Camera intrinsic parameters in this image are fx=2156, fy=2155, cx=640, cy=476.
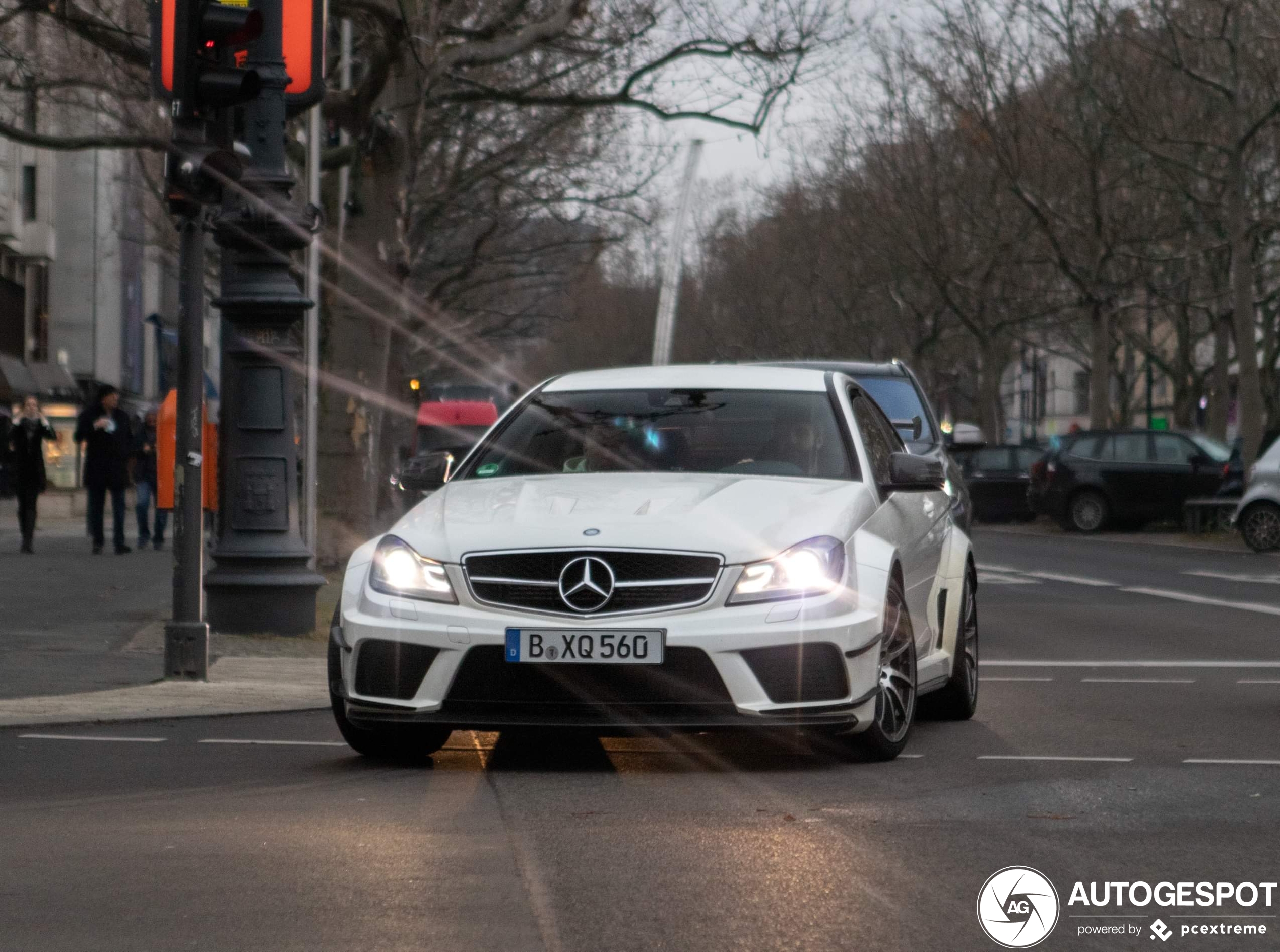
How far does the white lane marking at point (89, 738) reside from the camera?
28.2ft

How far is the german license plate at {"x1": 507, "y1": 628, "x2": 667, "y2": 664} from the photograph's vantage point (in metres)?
7.11

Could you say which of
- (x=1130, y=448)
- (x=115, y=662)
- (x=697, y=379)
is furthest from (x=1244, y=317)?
(x=697, y=379)

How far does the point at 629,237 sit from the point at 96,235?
933 inches

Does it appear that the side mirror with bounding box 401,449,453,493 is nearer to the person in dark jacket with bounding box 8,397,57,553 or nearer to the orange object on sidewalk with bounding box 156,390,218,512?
the orange object on sidewalk with bounding box 156,390,218,512

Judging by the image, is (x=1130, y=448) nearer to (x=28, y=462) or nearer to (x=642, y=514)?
(x=28, y=462)

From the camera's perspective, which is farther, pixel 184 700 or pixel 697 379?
pixel 184 700

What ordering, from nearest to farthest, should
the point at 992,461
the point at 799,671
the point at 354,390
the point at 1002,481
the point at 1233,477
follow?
the point at 799,671
the point at 354,390
the point at 1233,477
the point at 1002,481
the point at 992,461

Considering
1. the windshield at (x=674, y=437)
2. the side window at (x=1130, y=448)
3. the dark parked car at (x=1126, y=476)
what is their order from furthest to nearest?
the side window at (x=1130, y=448), the dark parked car at (x=1126, y=476), the windshield at (x=674, y=437)

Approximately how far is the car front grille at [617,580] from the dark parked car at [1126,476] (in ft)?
92.7

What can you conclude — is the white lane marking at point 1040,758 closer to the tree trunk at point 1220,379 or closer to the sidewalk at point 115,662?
the sidewalk at point 115,662

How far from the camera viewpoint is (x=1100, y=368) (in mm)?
42562

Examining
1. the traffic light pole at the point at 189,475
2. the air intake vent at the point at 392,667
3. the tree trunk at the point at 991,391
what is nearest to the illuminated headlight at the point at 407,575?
the air intake vent at the point at 392,667

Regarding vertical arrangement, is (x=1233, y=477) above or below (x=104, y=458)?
below

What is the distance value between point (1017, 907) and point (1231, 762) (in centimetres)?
302
